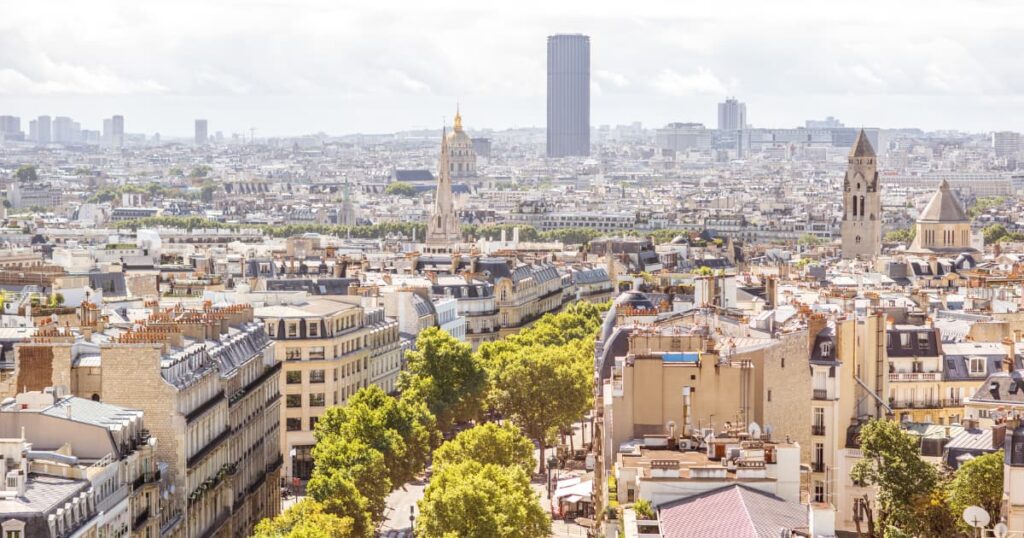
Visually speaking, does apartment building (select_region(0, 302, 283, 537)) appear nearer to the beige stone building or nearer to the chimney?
the chimney

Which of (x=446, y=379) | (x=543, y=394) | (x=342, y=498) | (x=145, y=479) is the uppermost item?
(x=145, y=479)

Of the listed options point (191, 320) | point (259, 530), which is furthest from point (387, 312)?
point (259, 530)

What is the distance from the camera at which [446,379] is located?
91.1 metres

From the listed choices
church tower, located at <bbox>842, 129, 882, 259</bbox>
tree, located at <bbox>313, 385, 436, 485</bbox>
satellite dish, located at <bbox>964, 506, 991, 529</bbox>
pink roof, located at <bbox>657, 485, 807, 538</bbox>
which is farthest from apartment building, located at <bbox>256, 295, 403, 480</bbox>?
church tower, located at <bbox>842, 129, 882, 259</bbox>

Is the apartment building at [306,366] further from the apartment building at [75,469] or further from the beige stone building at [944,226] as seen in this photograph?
the beige stone building at [944,226]

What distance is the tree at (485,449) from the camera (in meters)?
72.2

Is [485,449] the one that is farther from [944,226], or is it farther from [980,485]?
[944,226]

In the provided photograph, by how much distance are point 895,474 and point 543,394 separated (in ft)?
111

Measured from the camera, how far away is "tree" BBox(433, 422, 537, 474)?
72188 millimetres

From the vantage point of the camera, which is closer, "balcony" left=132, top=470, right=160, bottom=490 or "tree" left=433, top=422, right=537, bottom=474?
"balcony" left=132, top=470, right=160, bottom=490

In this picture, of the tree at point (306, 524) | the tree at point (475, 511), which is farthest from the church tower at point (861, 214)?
the tree at point (306, 524)

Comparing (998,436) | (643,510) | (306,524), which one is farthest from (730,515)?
(306,524)

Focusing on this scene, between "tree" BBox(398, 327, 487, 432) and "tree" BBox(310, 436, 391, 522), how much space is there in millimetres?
19455

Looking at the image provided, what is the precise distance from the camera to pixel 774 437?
5391cm
